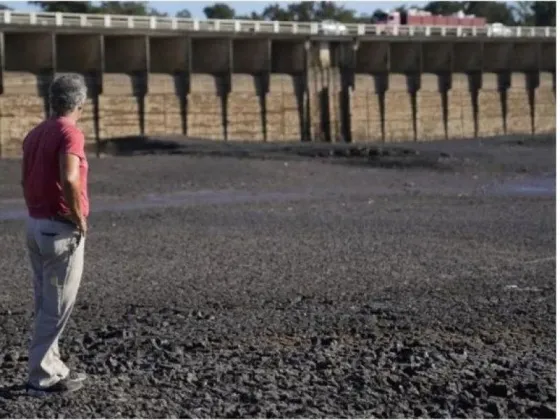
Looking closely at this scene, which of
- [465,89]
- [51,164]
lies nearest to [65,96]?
[51,164]

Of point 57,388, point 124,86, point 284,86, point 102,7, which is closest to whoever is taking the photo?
point 57,388

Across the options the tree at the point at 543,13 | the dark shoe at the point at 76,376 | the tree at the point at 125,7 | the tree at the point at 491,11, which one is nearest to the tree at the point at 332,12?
the tree at the point at 491,11

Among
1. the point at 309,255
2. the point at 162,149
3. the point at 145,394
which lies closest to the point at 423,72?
the point at 162,149

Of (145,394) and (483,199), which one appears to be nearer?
(145,394)

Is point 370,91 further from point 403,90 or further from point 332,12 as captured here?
point 332,12

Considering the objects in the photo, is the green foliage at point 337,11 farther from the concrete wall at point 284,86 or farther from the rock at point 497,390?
the rock at point 497,390

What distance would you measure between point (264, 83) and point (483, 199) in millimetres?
25287

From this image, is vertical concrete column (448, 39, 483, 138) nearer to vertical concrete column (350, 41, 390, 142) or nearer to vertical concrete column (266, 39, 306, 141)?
vertical concrete column (350, 41, 390, 142)

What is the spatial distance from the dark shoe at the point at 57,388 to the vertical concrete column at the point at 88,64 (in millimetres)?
35031

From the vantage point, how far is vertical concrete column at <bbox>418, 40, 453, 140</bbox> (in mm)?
53469

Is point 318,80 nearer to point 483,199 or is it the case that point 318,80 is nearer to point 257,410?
point 483,199

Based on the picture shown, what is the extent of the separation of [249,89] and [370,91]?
6.60 m

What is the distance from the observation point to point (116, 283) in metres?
11.9

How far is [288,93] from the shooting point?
48469mm
